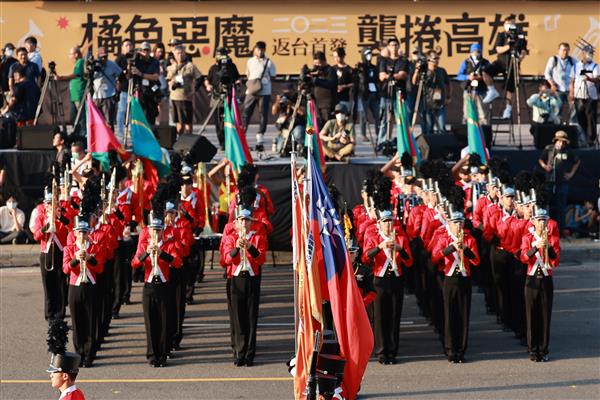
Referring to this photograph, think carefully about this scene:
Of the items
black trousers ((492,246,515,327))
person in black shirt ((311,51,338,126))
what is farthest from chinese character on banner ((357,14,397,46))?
black trousers ((492,246,515,327))

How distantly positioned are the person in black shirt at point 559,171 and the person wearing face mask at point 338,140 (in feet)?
10.4

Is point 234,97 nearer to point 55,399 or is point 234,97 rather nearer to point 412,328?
point 412,328

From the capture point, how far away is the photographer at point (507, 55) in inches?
975

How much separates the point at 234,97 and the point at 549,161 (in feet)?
17.6

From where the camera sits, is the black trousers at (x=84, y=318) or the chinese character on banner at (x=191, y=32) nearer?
the black trousers at (x=84, y=318)

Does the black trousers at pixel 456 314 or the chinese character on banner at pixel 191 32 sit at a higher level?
the chinese character on banner at pixel 191 32

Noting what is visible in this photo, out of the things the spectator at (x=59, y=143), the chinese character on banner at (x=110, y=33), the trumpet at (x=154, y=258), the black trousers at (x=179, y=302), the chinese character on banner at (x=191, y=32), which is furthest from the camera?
the chinese character on banner at (x=191, y=32)

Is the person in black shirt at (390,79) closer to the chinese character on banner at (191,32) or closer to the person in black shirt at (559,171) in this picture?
the person in black shirt at (559,171)

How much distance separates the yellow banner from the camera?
94.9ft

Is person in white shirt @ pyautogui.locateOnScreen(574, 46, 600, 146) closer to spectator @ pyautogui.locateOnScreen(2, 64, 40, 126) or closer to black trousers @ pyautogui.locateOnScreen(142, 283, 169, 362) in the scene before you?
spectator @ pyautogui.locateOnScreen(2, 64, 40, 126)

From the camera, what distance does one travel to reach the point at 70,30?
94.7ft

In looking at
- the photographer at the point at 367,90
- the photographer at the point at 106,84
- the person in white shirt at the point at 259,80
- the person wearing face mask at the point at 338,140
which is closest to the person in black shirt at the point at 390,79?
the photographer at the point at 367,90

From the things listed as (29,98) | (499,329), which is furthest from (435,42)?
(499,329)

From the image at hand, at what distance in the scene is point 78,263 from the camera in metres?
16.2
